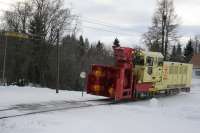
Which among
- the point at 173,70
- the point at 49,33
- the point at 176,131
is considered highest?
the point at 49,33

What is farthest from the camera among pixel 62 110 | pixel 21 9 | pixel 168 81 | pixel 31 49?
pixel 21 9

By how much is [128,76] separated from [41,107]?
25.9 feet

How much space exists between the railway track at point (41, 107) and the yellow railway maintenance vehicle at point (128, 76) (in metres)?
1.21

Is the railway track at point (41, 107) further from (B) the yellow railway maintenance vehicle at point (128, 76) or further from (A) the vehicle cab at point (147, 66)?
(A) the vehicle cab at point (147, 66)

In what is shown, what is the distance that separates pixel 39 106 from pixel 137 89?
342 inches

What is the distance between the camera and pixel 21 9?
2714 inches

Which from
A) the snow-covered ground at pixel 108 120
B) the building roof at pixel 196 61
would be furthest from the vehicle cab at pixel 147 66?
the building roof at pixel 196 61

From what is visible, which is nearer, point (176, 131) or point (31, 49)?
point (176, 131)

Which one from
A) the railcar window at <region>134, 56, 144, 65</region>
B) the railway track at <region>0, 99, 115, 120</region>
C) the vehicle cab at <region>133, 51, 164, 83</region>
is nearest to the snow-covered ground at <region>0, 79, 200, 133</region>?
the railway track at <region>0, 99, 115, 120</region>

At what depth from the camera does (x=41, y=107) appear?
2350 cm

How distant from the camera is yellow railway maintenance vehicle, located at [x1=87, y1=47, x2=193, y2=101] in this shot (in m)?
28.6

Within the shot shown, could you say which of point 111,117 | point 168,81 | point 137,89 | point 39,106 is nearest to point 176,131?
point 111,117

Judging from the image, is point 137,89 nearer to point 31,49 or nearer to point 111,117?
point 111,117

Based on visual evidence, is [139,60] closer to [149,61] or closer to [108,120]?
[149,61]
